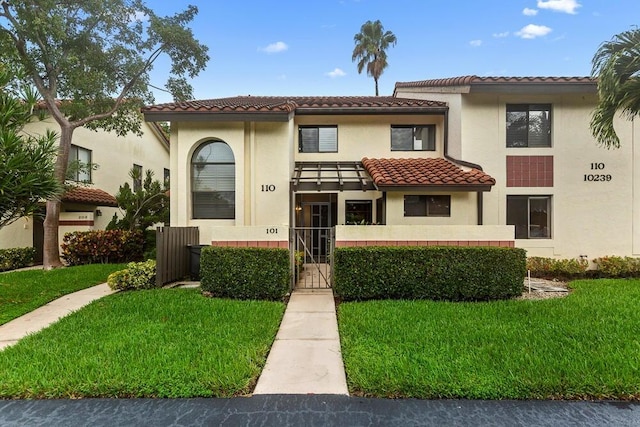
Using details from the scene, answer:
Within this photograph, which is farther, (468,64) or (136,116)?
(468,64)

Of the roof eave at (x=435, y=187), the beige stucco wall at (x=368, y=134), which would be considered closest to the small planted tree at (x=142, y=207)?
the beige stucco wall at (x=368, y=134)

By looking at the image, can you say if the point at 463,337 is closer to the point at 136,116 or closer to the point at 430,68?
the point at 136,116

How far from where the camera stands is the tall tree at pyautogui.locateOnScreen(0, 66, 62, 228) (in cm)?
687

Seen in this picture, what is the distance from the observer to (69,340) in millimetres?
Result: 5285

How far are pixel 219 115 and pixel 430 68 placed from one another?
15669mm

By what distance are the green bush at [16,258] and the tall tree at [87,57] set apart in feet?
7.09

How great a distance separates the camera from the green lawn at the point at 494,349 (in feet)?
12.6

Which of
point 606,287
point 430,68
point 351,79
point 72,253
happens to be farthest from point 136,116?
point 351,79

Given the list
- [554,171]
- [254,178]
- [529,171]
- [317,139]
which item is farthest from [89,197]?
[554,171]

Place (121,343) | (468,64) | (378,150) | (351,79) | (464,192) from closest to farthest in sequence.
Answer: (121,343)
(464,192)
(378,150)
(468,64)
(351,79)

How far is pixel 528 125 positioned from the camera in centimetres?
1194

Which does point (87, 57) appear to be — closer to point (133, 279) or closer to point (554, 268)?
point (133, 279)

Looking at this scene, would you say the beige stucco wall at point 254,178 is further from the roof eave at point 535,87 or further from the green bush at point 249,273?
the roof eave at point 535,87

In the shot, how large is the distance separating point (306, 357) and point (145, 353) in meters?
2.39
